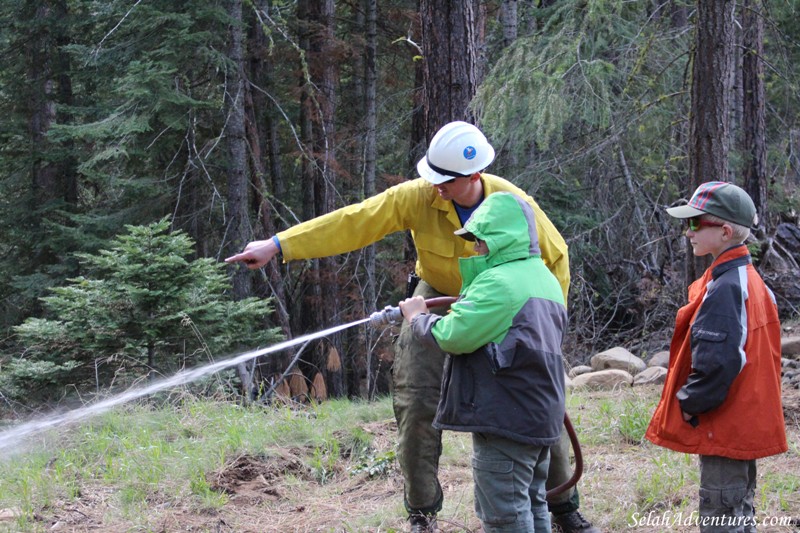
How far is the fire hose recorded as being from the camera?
3652 mm

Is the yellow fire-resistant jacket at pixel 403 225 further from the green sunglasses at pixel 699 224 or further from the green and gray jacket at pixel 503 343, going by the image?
the green and gray jacket at pixel 503 343

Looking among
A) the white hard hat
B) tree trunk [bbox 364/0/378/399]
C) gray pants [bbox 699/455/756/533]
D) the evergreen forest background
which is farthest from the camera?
tree trunk [bbox 364/0/378/399]

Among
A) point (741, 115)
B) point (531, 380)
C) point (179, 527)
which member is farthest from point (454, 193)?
point (741, 115)

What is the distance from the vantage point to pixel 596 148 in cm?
1003

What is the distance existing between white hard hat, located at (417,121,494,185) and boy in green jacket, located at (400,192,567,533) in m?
0.58

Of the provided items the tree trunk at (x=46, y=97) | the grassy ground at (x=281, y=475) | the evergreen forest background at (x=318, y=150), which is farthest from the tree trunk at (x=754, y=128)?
the tree trunk at (x=46, y=97)

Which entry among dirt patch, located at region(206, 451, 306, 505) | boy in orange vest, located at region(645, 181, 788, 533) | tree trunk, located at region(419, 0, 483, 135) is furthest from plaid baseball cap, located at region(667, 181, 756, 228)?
dirt patch, located at region(206, 451, 306, 505)

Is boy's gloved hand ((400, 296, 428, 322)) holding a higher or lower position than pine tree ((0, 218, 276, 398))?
higher

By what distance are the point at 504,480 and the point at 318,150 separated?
15186 mm

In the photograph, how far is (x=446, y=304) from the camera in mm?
4152

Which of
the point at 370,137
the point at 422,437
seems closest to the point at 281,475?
the point at 422,437

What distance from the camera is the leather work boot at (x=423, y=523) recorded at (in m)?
4.22

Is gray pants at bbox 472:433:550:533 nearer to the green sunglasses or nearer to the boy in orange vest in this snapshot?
the boy in orange vest

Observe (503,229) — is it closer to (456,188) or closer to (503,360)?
(503,360)
